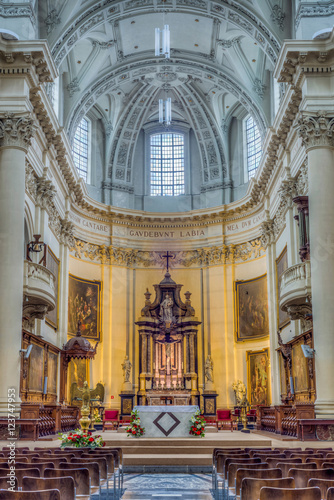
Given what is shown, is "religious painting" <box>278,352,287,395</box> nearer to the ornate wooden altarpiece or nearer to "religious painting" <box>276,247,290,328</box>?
"religious painting" <box>276,247,290,328</box>

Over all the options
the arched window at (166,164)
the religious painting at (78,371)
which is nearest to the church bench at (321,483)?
the religious painting at (78,371)

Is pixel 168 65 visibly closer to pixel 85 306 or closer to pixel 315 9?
pixel 315 9

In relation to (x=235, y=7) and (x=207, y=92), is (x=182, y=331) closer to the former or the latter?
(x=207, y=92)

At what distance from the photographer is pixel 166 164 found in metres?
36.5

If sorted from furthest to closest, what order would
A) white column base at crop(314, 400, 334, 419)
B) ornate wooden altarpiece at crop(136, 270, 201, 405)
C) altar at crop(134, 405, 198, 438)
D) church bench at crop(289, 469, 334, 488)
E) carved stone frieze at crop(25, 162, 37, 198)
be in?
1. ornate wooden altarpiece at crop(136, 270, 201, 405)
2. carved stone frieze at crop(25, 162, 37, 198)
3. altar at crop(134, 405, 198, 438)
4. white column base at crop(314, 400, 334, 419)
5. church bench at crop(289, 469, 334, 488)

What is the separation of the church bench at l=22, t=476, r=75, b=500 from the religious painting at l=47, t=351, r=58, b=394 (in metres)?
18.8

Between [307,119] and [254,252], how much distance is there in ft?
41.7

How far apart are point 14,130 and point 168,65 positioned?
1314 cm

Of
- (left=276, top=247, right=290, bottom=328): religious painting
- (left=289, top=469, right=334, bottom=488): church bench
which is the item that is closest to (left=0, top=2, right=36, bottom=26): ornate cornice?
(left=276, top=247, right=290, bottom=328): religious painting

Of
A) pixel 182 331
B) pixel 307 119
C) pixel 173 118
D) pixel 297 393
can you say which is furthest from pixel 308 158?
pixel 173 118

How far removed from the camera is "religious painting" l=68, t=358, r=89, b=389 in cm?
2897

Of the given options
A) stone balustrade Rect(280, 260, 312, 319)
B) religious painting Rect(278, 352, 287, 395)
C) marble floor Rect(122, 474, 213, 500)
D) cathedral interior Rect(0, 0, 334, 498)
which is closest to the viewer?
marble floor Rect(122, 474, 213, 500)

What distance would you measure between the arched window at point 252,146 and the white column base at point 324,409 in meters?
17.7

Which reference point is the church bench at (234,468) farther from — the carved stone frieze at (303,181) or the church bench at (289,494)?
the carved stone frieze at (303,181)
